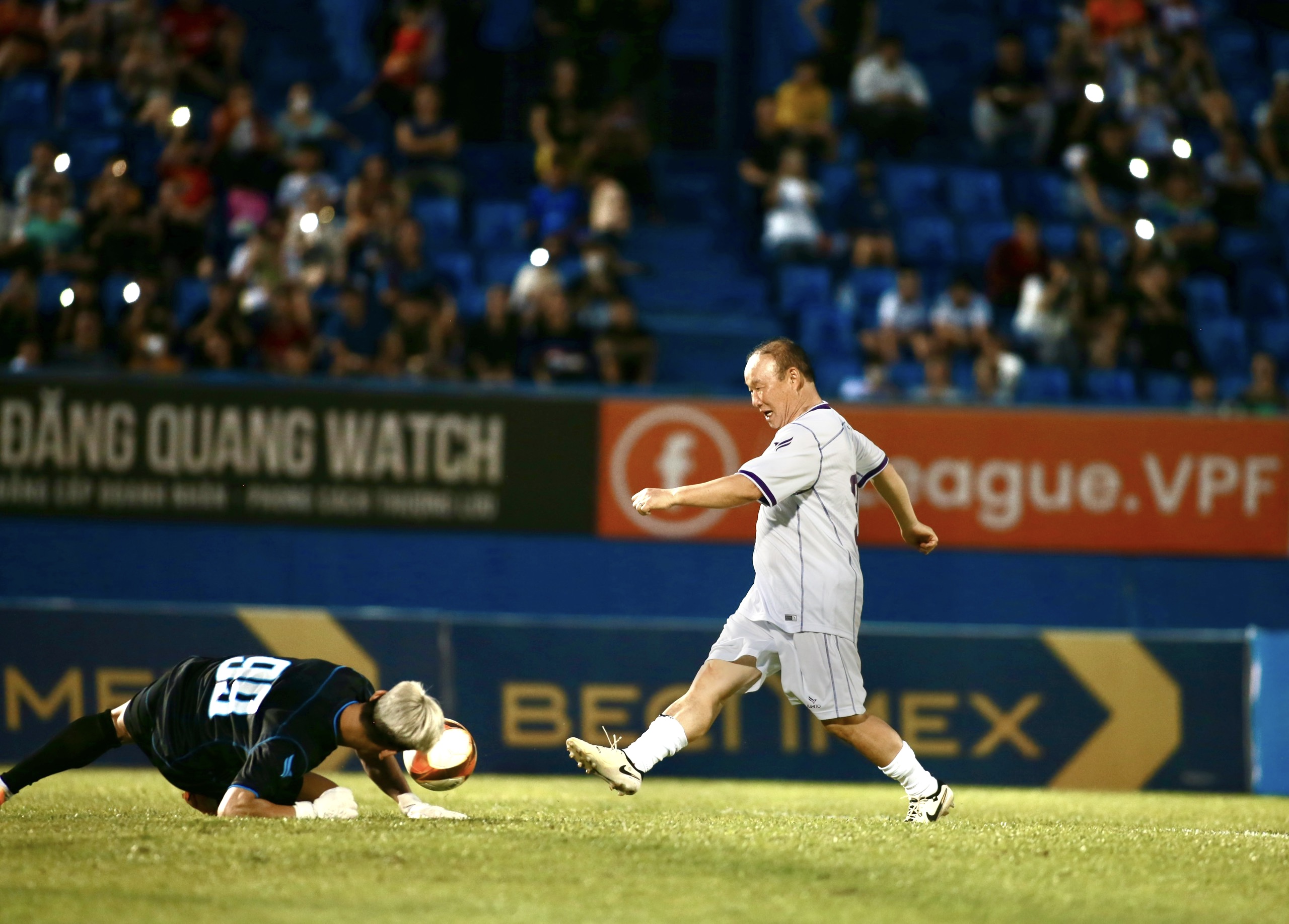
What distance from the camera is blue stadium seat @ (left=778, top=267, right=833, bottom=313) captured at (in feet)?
49.7

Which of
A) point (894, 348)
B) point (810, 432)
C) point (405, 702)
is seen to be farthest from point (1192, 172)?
point (405, 702)

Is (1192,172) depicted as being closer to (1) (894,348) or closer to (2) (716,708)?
(1) (894,348)

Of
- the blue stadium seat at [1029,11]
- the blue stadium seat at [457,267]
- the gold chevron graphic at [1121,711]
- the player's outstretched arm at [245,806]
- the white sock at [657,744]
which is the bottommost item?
the gold chevron graphic at [1121,711]

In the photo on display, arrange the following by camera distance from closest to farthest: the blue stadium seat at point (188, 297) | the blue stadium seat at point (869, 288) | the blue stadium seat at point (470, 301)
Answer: the blue stadium seat at point (188, 297), the blue stadium seat at point (470, 301), the blue stadium seat at point (869, 288)

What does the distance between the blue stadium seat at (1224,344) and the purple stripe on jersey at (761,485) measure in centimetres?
942

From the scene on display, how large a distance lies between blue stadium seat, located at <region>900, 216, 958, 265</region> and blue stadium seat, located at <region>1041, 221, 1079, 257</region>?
838mm

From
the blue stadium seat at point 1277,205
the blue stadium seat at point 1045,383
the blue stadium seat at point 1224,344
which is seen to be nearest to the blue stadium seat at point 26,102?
the blue stadium seat at point 1045,383

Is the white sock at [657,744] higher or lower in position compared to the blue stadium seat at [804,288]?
lower

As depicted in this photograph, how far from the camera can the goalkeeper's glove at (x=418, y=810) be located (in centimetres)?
704

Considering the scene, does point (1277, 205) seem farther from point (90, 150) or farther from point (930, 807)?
point (930, 807)

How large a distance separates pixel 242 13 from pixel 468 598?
24.6 feet

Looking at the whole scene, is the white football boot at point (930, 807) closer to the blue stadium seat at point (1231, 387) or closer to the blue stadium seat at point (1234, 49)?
the blue stadium seat at point (1231, 387)

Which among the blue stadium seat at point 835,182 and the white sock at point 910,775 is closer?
the white sock at point 910,775

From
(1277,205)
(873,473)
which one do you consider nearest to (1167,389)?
(1277,205)
